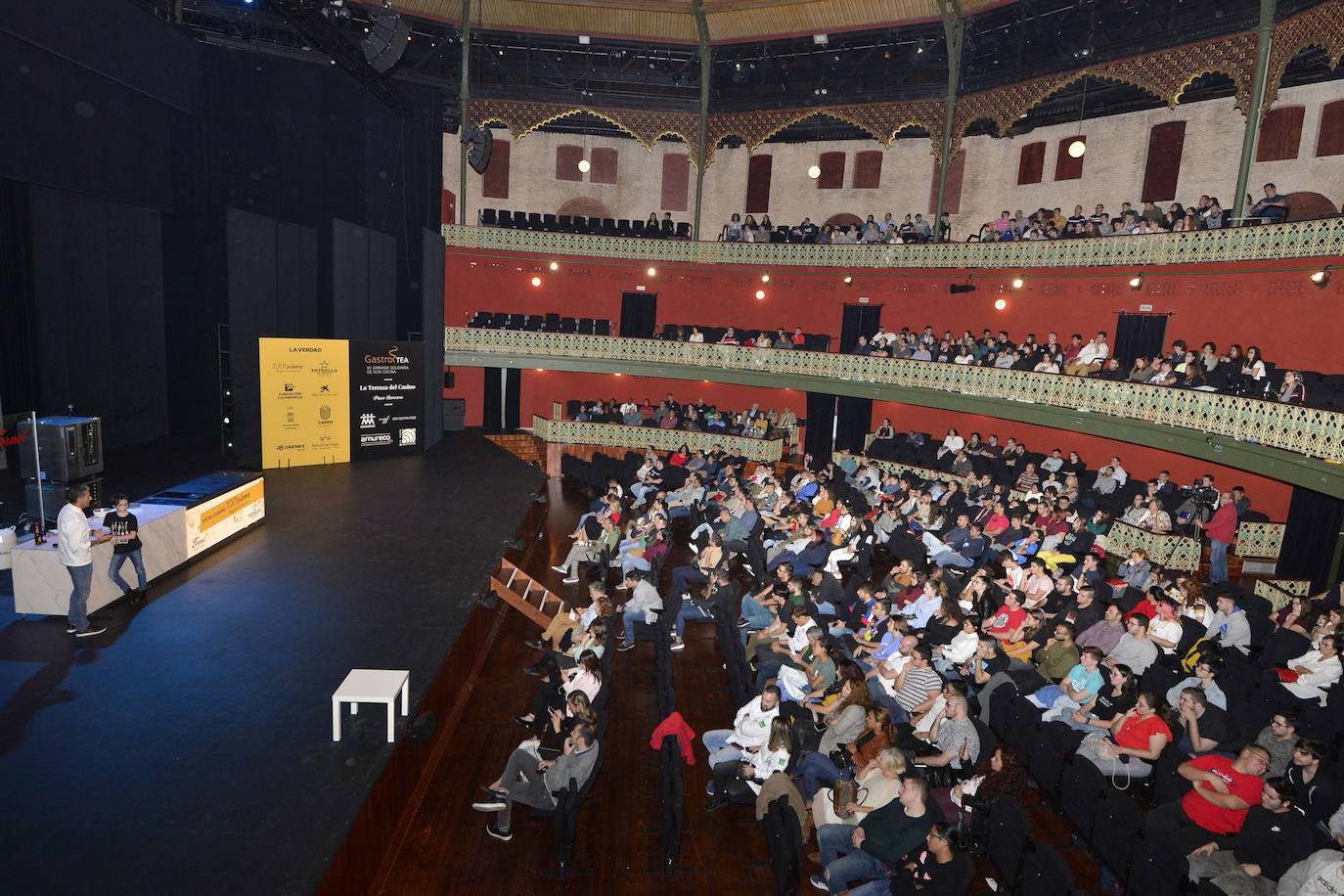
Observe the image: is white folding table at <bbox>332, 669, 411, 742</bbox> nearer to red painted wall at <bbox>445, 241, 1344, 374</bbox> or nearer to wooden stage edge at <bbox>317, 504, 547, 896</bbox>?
wooden stage edge at <bbox>317, 504, 547, 896</bbox>

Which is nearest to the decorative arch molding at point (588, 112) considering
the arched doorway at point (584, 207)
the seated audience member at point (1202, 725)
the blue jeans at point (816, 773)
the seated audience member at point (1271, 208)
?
the arched doorway at point (584, 207)

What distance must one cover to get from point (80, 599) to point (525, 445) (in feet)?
50.5

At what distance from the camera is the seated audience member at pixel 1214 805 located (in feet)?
18.9

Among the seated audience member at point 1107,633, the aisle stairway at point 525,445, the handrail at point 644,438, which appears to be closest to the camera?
the seated audience member at point 1107,633

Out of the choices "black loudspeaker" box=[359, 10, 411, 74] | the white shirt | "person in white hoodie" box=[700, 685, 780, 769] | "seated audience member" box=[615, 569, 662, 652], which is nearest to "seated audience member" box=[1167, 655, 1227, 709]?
"person in white hoodie" box=[700, 685, 780, 769]

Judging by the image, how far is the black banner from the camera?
17.8 meters

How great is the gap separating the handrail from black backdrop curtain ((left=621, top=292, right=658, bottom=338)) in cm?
374

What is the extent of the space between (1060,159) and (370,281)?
59.5 ft

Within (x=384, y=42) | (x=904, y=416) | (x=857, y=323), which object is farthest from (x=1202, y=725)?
(x=857, y=323)

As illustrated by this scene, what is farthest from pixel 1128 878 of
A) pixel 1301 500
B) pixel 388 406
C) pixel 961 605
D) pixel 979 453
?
pixel 388 406

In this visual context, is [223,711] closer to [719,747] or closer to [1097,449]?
[719,747]

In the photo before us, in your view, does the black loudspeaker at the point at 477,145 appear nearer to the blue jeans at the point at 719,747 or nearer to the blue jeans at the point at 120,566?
the blue jeans at the point at 120,566

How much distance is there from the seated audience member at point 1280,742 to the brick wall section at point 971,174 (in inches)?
583

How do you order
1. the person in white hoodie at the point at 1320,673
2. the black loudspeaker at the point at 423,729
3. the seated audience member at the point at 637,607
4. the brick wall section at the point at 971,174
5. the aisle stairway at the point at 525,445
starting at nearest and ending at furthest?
the black loudspeaker at the point at 423,729, the person in white hoodie at the point at 1320,673, the seated audience member at the point at 637,607, the brick wall section at the point at 971,174, the aisle stairway at the point at 525,445
